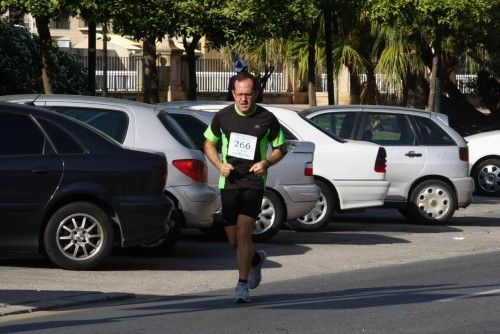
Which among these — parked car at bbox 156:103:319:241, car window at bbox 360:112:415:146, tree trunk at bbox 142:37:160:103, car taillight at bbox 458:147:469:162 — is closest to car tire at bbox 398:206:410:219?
car window at bbox 360:112:415:146

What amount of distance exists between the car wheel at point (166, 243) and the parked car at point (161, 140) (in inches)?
0.4

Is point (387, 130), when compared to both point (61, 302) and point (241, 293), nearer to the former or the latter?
point (241, 293)

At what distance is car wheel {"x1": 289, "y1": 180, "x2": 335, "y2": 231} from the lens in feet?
56.3

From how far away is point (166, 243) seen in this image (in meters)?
14.1

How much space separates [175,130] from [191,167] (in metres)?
0.62

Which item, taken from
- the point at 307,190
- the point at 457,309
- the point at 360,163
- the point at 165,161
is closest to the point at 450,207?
the point at 360,163

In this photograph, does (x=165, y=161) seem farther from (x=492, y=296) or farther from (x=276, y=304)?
(x=492, y=296)

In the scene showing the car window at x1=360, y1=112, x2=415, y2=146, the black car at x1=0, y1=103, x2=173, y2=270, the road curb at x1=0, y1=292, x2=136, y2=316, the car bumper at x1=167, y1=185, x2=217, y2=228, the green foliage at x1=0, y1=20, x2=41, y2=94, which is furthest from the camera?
the green foliage at x1=0, y1=20, x2=41, y2=94

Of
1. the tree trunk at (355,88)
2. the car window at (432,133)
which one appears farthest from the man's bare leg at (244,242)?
the tree trunk at (355,88)

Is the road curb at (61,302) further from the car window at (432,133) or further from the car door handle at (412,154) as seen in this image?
the car window at (432,133)

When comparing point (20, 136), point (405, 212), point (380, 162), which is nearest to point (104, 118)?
point (20, 136)

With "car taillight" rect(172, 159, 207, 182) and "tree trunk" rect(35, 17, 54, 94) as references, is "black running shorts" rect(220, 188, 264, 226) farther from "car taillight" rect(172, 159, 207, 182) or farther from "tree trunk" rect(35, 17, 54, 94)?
"tree trunk" rect(35, 17, 54, 94)

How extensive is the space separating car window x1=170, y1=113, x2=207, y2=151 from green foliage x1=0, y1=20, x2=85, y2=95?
8.39 m

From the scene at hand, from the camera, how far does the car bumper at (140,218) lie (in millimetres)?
12383
